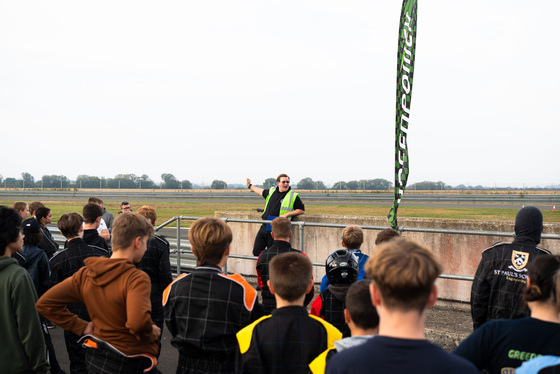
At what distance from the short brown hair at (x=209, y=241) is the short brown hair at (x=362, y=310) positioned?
979 millimetres

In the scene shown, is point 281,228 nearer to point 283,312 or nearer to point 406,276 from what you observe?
point 283,312

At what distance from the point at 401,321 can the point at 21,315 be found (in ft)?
7.94

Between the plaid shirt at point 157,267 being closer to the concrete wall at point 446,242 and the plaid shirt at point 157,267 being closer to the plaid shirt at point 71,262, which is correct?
the plaid shirt at point 71,262

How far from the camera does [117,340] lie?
A: 2.89 m

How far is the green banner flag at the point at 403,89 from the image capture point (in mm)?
6520

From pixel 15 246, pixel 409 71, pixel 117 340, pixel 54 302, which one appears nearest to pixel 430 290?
pixel 117 340

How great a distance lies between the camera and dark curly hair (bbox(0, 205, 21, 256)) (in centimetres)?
301

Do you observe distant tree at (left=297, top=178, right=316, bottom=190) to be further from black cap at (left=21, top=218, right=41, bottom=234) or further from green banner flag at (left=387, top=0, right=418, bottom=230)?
black cap at (left=21, top=218, right=41, bottom=234)

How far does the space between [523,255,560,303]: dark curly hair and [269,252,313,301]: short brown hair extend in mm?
1130

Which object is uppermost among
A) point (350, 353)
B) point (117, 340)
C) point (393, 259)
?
point (393, 259)

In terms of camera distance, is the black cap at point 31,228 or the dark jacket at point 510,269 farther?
the black cap at point 31,228

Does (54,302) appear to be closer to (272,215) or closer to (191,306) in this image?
(191,306)

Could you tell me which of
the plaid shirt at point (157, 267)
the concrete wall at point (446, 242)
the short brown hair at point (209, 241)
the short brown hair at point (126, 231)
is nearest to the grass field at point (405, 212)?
the concrete wall at point (446, 242)

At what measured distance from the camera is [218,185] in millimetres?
52281
